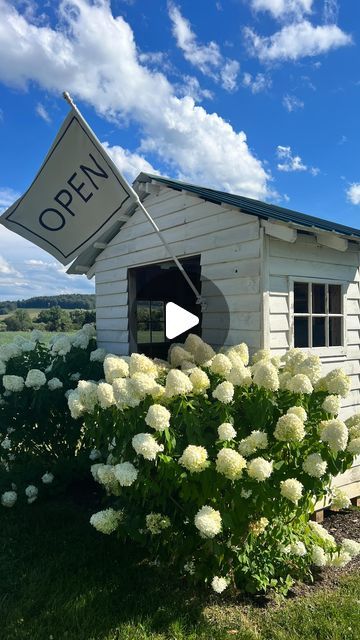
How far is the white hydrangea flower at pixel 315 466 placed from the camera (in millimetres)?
2998

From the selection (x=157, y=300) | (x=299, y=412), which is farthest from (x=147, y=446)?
(x=157, y=300)

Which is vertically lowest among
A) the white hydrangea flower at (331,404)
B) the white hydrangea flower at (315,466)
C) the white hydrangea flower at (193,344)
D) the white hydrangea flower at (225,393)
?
the white hydrangea flower at (315,466)

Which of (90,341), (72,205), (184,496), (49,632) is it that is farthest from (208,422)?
(90,341)

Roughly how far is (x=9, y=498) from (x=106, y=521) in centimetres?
212

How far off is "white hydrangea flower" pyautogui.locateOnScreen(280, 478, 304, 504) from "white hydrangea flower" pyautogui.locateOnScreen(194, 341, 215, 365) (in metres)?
1.67

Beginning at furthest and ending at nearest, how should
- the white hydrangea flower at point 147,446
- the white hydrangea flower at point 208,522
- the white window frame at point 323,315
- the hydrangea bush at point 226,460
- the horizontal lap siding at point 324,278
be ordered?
1. the white window frame at point 323,315
2. the horizontal lap siding at point 324,278
3. the hydrangea bush at point 226,460
4. the white hydrangea flower at point 147,446
5. the white hydrangea flower at point 208,522

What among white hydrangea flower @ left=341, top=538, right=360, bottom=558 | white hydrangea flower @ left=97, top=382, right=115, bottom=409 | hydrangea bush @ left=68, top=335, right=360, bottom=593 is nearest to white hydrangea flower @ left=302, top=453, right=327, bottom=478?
hydrangea bush @ left=68, top=335, right=360, bottom=593

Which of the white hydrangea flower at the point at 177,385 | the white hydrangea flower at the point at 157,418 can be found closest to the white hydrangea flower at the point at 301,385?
the white hydrangea flower at the point at 177,385

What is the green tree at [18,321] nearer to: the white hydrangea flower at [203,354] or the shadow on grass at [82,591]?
the shadow on grass at [82,591]

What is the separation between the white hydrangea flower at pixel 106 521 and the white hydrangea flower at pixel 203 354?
64.3 inches

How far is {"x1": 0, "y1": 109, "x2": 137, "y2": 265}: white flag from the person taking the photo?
185 inches

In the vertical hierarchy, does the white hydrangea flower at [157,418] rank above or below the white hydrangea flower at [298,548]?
above

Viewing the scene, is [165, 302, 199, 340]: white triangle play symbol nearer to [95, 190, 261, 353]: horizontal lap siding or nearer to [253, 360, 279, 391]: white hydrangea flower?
[95, 190, 261, 353]: horizontal lap siding

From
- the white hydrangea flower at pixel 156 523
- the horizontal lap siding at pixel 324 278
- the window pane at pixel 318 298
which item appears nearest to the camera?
the white hydrangea flower at pixel 156 523
